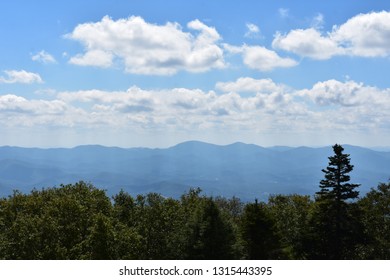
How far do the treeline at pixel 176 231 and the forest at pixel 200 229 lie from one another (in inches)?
4.6

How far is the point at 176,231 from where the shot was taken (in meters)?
54.3

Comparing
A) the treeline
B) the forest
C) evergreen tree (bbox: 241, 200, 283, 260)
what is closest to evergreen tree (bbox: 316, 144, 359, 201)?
the forest

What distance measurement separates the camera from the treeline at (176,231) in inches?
1829

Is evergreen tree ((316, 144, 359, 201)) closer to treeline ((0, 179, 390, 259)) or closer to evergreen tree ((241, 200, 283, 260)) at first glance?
treeline ((0, 179, 390, 259))

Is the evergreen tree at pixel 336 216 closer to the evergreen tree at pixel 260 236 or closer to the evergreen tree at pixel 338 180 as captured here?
the evergreen tree at pixel 338 180

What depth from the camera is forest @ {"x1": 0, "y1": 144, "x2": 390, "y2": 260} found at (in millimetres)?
46562

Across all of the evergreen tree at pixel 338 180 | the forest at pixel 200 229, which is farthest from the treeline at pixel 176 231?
the evergreen tree at pixel 338 180

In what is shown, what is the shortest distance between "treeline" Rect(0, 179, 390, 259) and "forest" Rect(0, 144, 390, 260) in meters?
0.12

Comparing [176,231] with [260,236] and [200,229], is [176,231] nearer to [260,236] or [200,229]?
[200,229]
